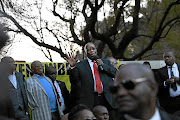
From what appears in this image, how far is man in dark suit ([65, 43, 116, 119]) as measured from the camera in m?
5.61

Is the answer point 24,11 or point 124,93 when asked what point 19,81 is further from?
point 24,11

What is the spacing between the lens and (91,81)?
5.65 m

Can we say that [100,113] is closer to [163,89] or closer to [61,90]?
[61,90]

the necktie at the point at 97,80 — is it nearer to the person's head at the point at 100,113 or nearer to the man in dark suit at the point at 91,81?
the man in dark suit at the point at 91,81

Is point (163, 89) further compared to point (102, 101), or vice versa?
point (163, 89)

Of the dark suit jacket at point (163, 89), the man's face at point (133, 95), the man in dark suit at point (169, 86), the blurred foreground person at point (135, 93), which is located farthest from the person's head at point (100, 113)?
the man's face at point (133, 95)

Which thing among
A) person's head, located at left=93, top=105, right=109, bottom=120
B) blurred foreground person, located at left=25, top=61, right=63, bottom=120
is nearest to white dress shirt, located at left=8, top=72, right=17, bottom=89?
blurred foreground person, located at left=25, top=61, right=63, bottom=120

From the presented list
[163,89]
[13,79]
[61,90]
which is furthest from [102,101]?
[163,89]

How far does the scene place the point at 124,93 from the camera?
1.79m

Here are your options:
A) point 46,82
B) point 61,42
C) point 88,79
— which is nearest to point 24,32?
point 61,42

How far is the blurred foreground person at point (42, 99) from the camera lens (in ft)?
20.8

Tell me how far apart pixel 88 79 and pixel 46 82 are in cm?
136

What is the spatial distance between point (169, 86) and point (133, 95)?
530 centimetres

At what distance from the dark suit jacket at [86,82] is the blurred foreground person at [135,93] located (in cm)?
360
